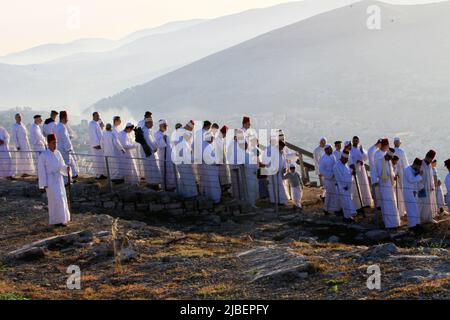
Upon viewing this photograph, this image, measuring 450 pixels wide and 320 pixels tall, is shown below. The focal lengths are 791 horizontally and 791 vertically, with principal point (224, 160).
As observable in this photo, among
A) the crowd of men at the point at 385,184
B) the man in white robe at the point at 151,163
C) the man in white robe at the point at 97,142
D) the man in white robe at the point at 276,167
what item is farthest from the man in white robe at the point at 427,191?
the man in white robe at the point at 97,142

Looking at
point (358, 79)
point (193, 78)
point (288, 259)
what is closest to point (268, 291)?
point (288, 259)

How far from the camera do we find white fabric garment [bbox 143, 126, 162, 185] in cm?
1884

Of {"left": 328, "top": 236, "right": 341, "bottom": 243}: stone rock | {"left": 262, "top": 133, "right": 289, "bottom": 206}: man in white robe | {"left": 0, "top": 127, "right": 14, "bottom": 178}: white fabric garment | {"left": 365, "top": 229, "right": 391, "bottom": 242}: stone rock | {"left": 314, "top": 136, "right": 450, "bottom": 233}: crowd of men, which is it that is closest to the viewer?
{"left": 328, "top": 236, "right": 341, "bottom": 243}: stone rock

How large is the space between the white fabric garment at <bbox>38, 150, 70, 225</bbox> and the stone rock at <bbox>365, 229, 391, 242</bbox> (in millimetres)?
6034

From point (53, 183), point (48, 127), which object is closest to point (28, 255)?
point (53, 183)

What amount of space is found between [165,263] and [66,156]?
24.6 feet

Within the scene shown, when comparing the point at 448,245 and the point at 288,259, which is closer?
the point at 288,259

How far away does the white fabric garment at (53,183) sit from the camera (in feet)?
49.6

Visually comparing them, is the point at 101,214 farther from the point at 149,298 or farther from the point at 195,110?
the point at 195,110

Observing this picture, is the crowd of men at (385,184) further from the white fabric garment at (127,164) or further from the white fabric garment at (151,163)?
the white fabric garment at (127,164)

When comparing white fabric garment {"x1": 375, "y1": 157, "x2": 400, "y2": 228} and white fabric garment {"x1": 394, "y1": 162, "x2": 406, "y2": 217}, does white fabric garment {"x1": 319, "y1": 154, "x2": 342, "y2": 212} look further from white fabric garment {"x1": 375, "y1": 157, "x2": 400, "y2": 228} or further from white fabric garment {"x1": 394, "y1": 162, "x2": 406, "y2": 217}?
white fabric garment {"x1": 394, "y1": 162, "x2": 406, "y2": 217}

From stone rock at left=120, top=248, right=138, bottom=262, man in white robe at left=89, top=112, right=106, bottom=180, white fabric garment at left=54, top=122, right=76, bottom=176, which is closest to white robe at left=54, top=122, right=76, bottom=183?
white fabric garment at left=54, top=122, right=76, bottom=176

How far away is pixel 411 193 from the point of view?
55.1 feet

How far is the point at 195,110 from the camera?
378ft
